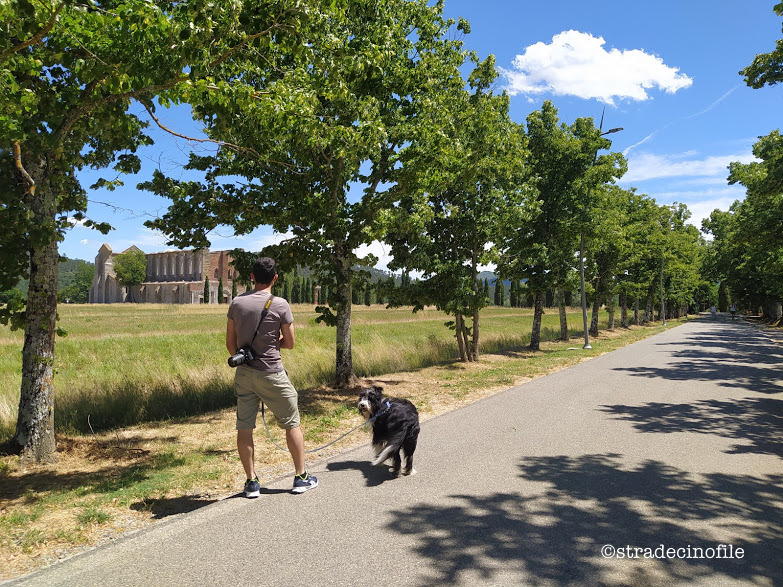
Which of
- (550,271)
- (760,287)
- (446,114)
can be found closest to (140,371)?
(446,114)

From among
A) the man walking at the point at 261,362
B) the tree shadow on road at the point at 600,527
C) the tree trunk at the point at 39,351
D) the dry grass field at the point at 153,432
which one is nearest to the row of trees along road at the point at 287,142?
the tree trunk at the point at 39,351

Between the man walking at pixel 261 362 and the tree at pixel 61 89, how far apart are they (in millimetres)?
1909

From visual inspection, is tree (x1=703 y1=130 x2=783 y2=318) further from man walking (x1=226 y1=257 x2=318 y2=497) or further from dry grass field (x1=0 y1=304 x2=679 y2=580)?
man walking (x1=226 y1=257 x2=318 y2=497)

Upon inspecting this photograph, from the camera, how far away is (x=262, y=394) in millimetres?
4328

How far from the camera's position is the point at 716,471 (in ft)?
16.4

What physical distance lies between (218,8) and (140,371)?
10.6 metres

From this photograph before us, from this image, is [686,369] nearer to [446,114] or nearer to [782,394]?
[782,394]

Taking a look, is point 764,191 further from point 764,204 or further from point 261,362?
point 261,362

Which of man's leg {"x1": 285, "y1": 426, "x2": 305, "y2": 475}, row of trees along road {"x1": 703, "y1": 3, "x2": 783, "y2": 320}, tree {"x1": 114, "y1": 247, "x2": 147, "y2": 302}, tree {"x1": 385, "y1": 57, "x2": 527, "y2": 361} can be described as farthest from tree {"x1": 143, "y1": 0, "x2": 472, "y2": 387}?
tree {"x1": 114, "y1": 247, "x2": 147, "y2": 302}

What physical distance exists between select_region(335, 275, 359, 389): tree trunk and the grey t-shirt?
5.81 meters

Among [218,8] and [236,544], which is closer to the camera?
[236,544]

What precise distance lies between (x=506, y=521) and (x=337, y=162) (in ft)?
24.5

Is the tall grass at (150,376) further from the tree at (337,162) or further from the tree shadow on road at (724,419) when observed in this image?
the tree shadow on road at (724,419)

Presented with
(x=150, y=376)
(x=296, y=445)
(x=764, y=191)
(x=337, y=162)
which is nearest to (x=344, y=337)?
(x=337, y=162)
